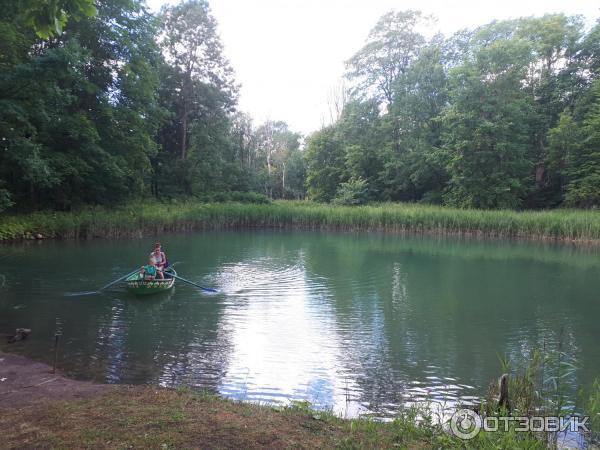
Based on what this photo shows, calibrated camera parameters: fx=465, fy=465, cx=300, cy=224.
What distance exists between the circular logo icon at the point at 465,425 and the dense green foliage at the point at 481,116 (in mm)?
35171

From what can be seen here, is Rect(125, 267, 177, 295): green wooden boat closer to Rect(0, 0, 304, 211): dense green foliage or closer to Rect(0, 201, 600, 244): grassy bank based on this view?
Rect(0, 0, 304, 211): dense green foliage

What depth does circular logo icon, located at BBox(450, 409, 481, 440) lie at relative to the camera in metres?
4.07

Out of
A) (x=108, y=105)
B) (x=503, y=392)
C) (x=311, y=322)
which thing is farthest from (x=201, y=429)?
(x=108, y=105)

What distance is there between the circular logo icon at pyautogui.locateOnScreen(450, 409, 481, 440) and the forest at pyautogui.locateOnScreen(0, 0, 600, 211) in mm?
20227

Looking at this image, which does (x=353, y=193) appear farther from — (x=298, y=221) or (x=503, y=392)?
(x=503, y=392)

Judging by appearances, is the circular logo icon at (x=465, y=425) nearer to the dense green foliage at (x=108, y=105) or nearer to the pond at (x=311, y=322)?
the pond at (x=311, y=322)

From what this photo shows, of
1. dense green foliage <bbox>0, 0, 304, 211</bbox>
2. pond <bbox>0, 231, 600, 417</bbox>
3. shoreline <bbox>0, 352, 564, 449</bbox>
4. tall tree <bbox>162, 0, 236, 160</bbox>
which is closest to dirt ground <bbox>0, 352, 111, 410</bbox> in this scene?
shoreline <bbox>0, 352, 564, 449</bbox>

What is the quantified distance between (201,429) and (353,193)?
40775 millimetres

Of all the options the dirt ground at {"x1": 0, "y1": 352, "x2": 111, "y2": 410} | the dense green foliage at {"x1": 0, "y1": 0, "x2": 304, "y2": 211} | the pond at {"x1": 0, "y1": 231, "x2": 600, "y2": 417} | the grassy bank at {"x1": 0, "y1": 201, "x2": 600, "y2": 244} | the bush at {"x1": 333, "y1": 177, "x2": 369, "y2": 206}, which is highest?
the dense green foliage at {"x1": 0, "y1": 0, "x2": 304, "y2": 211}

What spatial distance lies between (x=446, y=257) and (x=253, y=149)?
50058 mm

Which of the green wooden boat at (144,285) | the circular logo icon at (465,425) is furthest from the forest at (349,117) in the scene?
the circular logo icon at (465,425)

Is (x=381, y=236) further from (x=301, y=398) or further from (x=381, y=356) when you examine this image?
(x=301, y=398)

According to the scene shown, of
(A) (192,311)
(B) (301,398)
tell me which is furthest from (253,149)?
(B) (301,398)

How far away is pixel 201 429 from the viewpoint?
4070mm
